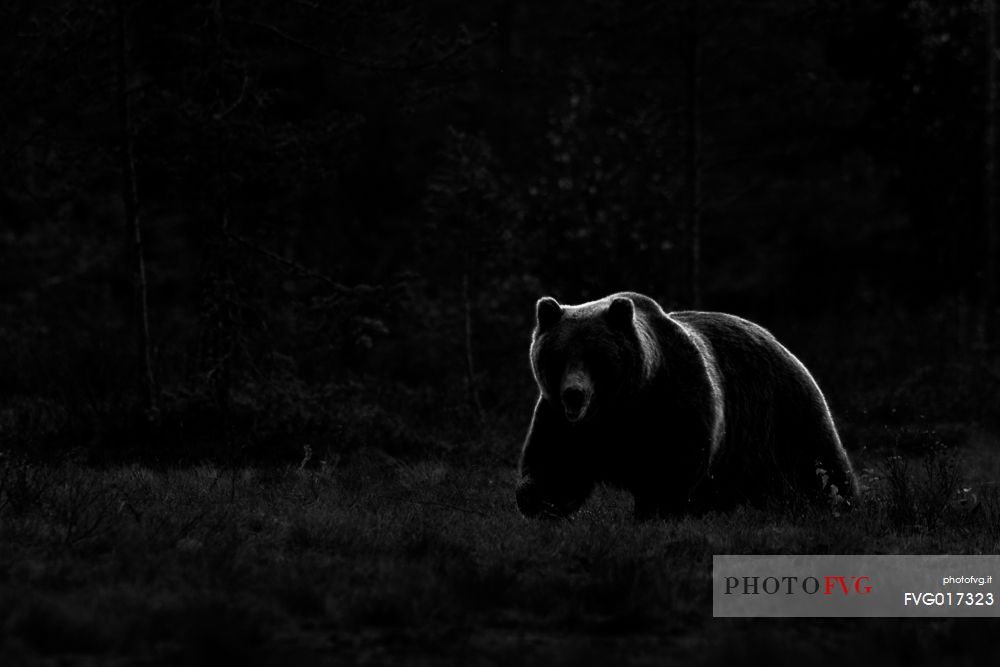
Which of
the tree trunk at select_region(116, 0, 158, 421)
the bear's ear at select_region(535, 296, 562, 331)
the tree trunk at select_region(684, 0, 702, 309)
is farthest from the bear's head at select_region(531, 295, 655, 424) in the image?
the tree trunk at select_region(684, 0, 702, 309)

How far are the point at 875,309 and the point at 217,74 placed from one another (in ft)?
64.1

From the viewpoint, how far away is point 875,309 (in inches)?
1056

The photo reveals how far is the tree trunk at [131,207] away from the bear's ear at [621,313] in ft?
17.5

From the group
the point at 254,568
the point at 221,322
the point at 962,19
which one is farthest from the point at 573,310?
the point at 962,19

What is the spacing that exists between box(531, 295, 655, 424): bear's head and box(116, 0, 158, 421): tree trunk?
4.96 meters

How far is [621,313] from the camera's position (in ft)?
23.6

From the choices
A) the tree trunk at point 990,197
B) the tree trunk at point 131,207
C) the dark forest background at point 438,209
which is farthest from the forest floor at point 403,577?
the tree trunk at point 990,197

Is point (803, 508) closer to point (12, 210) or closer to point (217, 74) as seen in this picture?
point (217, 74)

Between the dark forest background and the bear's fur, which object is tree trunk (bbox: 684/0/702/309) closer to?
the dark forest background

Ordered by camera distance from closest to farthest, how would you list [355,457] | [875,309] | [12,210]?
[355,457] < [12,210] < [875,309]

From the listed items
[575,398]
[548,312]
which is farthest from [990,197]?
[575,398]

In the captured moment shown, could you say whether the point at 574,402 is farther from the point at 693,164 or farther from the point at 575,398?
the point at 693,164

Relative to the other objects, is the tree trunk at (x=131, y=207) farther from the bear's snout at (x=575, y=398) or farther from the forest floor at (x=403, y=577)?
the bear's snout at (x=575, y=398)

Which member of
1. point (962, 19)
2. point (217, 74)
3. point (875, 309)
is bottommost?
point (875, 309)
